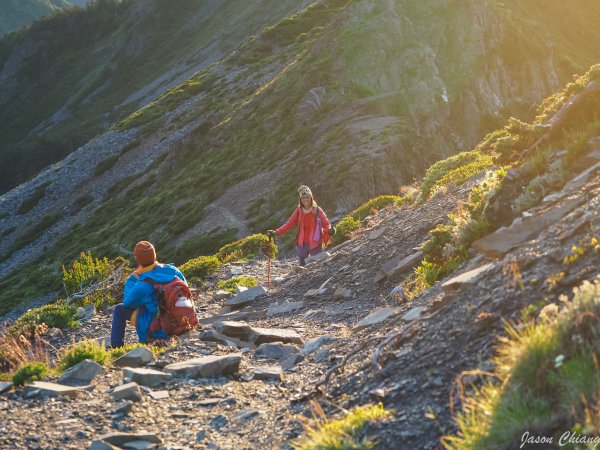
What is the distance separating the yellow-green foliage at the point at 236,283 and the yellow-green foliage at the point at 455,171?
508 centimetres

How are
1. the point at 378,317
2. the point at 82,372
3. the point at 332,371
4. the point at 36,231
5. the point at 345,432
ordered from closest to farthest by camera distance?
the point at 345,432, the point at 332,371, the point at 82,372, the point at 378,317, the point at 36,231

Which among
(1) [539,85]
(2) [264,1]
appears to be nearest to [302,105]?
(1) [539,85]

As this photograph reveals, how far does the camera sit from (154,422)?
676cm

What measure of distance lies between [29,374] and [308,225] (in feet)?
29.3

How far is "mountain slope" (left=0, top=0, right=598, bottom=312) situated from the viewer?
40219 mm

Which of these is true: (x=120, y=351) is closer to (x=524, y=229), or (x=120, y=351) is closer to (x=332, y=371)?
(x=332, y=371)

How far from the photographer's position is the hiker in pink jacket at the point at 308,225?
15766 millimetres

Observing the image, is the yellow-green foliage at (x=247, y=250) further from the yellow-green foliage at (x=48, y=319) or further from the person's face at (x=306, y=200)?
the person's face at (x=306, y=200)

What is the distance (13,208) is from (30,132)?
66.0 m

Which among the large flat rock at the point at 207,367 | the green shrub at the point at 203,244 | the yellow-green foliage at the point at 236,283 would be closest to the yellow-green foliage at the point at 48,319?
the yellow-green foliage at the point at 236,283

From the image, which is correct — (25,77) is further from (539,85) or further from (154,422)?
(154,422)

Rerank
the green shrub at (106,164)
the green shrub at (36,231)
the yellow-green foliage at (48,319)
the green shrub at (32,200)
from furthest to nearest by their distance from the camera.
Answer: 1. the green shrub at (32,200)
2. the green shrub at (106,164)
3. the green shrub at (36,231)
4. the yellow-green foliage at (48,319)

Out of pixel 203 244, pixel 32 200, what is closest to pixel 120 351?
pixel 203 244

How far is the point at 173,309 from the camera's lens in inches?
396
